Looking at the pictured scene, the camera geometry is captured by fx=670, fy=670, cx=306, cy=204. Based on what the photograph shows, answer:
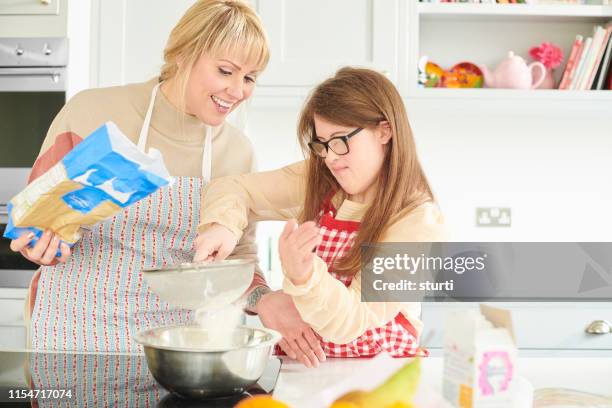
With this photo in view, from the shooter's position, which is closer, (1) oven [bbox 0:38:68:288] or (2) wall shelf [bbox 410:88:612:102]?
(1) oven [bbox 0:38:68:288]

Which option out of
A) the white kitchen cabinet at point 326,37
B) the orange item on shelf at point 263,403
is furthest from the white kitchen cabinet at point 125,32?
the orange item on shelf at point 263,403

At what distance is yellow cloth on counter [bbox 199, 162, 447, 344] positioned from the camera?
1.03 meters

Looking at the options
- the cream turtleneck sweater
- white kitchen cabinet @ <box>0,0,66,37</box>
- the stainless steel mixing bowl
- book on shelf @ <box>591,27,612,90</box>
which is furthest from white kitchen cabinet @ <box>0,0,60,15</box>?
book on shelf @ <box>591,27,612,90</box>

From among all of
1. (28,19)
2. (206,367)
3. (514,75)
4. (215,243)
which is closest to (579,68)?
(514,75)

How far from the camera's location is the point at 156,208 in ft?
4.90

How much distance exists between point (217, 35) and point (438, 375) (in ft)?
2.79

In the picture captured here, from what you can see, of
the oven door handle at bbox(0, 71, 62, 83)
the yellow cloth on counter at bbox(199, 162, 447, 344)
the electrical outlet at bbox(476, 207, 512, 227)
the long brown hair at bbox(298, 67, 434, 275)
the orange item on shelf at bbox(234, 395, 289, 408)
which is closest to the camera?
the orange item on shelf at bbox(234, 395, 289, 408)

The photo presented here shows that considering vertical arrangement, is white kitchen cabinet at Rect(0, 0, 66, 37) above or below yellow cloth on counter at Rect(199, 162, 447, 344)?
above

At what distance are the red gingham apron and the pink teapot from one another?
1535 millimetres

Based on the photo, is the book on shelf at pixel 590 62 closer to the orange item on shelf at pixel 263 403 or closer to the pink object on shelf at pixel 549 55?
the pink object on shelf at pixel 549 55

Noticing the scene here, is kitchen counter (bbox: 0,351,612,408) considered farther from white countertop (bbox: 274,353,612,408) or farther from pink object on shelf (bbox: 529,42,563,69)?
pink object on shelf (bbox: 529,42,563,69)

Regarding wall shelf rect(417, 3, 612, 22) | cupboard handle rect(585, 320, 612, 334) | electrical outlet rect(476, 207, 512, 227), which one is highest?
wall shelf rect(417, 3, 612, 22)

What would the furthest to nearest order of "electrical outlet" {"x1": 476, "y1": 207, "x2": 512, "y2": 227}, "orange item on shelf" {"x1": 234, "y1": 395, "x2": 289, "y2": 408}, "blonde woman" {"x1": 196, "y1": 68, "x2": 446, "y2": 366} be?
1. "electrical outlet" {"x1": 476, "y1": 207, "x2": 512, "y2": 227}
2. "blonde woman" {"x1": 196, "y1": 68, "x2": 446, "y2": 366}
3. "orange item on shelf" {"x1": 234, "y1": 395, "x2": 289, "y2": 408}

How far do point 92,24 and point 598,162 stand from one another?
2.19 meters
